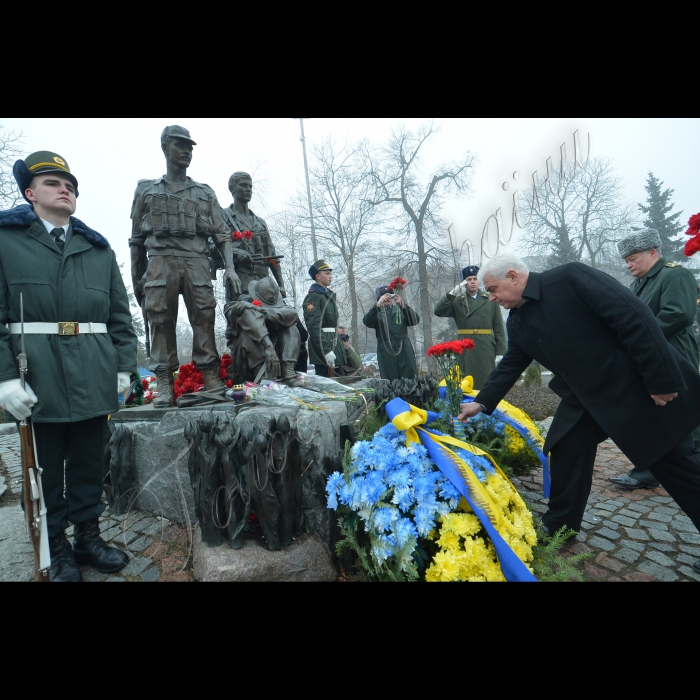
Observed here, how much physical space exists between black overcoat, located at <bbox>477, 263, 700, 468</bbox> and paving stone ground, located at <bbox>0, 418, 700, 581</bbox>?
728 mm

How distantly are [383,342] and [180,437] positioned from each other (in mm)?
3488

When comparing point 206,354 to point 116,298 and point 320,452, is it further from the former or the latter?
point 320,452

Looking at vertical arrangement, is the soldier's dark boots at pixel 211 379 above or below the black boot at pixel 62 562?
above

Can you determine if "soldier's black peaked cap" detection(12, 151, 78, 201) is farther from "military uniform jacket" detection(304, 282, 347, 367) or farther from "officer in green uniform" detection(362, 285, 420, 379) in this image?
"officer in green uniform" detection(362, 285, 420, 379)

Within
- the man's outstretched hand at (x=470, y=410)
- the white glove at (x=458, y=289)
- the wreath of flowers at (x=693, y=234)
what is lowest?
the man's outstretched hand at (x=470, y=410)

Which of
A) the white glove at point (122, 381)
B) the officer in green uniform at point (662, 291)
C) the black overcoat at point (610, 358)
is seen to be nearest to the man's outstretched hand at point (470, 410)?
the black overcoat at point (610, 358)

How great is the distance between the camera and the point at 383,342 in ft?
19.9

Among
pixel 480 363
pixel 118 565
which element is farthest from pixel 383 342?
pixel 118 565

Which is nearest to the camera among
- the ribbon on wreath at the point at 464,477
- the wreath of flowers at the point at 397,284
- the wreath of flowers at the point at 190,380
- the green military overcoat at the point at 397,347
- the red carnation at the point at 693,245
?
the ribbon on wreath at the point at 464,477

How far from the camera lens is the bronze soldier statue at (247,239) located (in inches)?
192

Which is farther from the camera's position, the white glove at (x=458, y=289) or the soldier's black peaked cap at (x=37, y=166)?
the white glove at (x=458, y=289)

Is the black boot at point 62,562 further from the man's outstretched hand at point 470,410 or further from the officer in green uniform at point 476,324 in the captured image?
the officer in green uniform at point 476,324

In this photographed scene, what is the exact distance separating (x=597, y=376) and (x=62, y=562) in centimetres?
353

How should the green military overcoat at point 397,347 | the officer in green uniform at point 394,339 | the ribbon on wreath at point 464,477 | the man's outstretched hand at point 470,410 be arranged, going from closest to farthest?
the ribbon on wreath at point 464,477
the man's outstretched hand at point 470,410
the officer in green uniform at point 394,339
the green military overcoat at point 397,347
